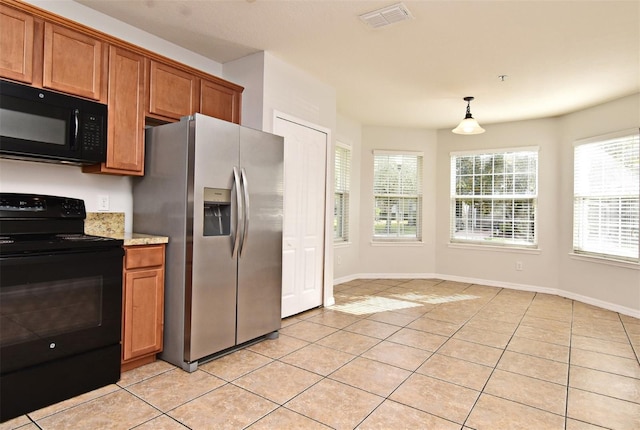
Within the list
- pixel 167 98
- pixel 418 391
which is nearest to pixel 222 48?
pixel 167 98

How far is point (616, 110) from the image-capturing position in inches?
180

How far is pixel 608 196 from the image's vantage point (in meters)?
4.64

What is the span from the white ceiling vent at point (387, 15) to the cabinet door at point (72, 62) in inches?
74.1

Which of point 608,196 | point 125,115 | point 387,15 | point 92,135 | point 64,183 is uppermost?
point 387,15

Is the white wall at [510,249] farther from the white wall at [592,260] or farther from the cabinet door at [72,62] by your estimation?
the cabinet door at [72,62]

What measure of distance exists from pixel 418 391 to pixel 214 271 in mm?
1547

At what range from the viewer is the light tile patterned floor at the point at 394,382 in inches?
80.2

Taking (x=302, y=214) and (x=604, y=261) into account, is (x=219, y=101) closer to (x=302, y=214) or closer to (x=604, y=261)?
(x=302, y=214)

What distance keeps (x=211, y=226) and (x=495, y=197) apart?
466 cm

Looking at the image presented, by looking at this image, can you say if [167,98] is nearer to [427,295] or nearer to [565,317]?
[427,295]

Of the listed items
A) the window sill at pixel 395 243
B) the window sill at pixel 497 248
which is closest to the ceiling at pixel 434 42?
the window sill at pixel 497 248

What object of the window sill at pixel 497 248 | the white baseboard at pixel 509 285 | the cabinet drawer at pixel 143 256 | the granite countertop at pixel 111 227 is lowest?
the white baseboard at pixel 509 285

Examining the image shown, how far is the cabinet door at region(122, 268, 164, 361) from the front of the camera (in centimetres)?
250

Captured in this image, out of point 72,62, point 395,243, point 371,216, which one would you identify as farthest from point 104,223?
point 395,243
